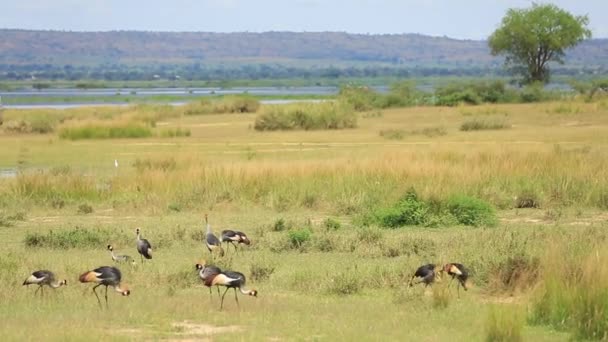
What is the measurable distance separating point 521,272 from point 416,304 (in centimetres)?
168

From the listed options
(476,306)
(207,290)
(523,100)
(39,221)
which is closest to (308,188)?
(39,221)

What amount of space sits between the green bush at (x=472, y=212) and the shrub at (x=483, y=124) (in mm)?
24456

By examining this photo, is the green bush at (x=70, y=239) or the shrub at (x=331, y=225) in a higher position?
the green bush at (x=70, y=239)

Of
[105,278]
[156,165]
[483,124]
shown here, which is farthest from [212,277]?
[483,124]

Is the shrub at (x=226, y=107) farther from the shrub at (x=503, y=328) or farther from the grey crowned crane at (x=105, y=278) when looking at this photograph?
the shrub at (x=503, y=328)

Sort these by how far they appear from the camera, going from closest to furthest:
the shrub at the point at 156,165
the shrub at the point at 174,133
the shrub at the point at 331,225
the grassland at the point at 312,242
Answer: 1. the grassland at the point at 312,242
2. the shrub at the point at 331,225
3. the shrub at the point at 156,165
4. the shrub at the point at 174,133

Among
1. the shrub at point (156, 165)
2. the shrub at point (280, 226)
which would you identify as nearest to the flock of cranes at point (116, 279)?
the shrub at point (280, 226)

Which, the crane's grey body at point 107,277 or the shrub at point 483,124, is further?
the shrub at point 483,124

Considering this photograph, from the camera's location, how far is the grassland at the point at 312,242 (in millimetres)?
11516

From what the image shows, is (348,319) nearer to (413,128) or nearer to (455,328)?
(455,328)

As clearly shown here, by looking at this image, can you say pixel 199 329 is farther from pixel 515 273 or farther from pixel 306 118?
pixel 306 118

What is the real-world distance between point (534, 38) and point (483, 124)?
3624cm

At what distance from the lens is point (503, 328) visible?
34.8 ft

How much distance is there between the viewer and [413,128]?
46.8 m
